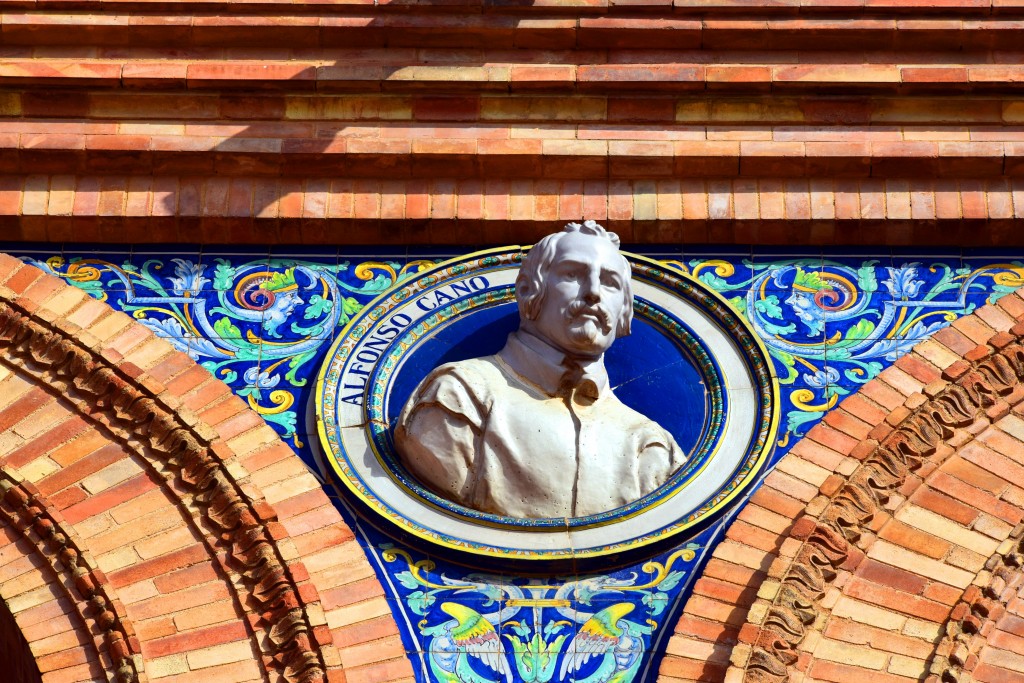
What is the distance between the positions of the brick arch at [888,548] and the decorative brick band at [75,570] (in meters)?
2.36

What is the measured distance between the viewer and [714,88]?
44.9 ft

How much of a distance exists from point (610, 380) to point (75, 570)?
9.73 ft

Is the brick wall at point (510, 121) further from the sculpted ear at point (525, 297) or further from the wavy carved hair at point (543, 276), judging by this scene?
the sculpted ear at point (525, 297)

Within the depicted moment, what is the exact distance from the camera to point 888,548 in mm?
11789

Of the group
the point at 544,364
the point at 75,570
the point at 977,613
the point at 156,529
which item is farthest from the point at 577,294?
the point at 75,570

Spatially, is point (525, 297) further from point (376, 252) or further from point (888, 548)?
point (888, 548)

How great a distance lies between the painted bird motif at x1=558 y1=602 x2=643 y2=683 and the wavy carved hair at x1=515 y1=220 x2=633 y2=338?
1.66 m

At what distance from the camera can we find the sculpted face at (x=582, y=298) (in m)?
12.6

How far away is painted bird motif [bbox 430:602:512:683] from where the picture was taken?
37.8 feet

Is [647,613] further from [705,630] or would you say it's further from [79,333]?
[79,333]

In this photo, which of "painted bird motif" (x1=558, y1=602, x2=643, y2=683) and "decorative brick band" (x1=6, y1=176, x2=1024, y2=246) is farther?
"decorative brick band" (x1=6, y1=176, x2=1024, y2=246)

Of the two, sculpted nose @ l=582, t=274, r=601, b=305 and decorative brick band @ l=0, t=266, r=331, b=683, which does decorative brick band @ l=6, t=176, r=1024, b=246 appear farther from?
sculpted nose @ l=582, t=274, r=601, b=305

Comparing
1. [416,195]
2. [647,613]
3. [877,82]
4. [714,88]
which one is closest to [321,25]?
[416,195]


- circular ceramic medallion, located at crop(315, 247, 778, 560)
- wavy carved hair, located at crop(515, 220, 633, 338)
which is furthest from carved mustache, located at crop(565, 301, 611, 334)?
circular ceramic medallion, located at crop(315, 247, 778, 560)
